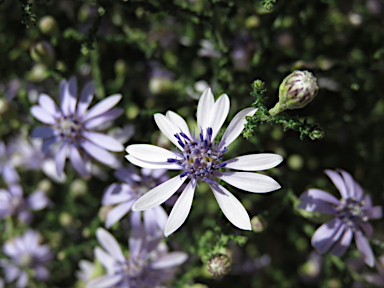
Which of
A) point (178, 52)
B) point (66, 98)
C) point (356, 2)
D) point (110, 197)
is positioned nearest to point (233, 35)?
point (178, 52)

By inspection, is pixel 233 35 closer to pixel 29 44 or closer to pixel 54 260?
pixel 29 44

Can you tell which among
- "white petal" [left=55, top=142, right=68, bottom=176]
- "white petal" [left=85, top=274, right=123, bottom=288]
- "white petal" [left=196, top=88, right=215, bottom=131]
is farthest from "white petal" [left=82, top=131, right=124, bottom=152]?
"white petal" [left=85, top=274, right=123, bottom=288]

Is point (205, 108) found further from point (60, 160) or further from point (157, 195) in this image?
point (60, 160)

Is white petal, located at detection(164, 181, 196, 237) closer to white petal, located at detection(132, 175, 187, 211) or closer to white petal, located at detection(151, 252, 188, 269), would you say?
white petal, located at detection(132, 175, 187, 211)

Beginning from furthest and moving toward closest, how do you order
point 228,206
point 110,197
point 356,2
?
point 356,2 < point 110,197 < point 228,206

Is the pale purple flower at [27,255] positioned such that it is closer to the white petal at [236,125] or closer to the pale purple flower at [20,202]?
the pale purple flower at [20,202]

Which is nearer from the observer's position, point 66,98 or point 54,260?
point 66,98

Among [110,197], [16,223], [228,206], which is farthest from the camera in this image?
[16,223]
